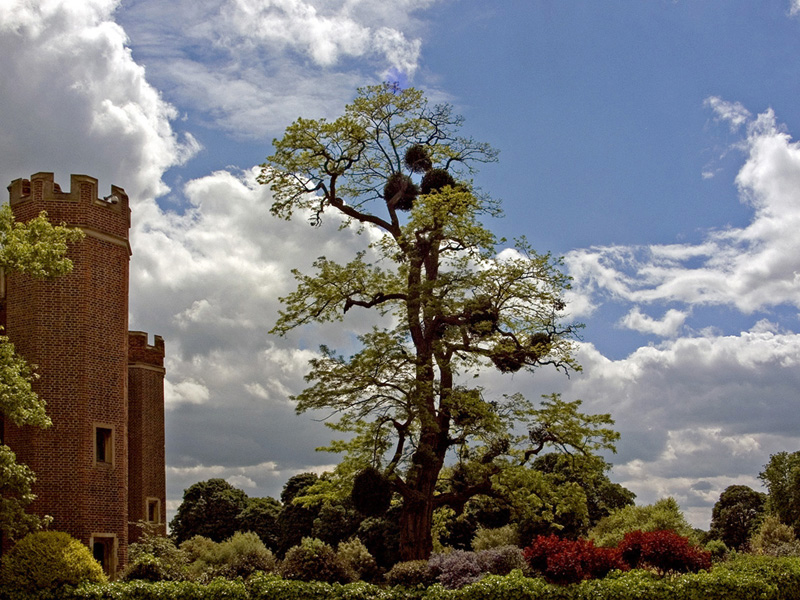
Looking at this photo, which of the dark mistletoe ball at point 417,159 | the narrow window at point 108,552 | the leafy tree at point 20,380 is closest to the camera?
the leafy tree at point 20,380

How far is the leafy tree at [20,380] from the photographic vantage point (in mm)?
21500

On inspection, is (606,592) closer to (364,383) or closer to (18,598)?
(364,383)

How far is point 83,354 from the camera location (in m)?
24.9

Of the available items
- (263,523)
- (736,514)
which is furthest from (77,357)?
(736,514)

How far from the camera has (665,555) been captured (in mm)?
20641

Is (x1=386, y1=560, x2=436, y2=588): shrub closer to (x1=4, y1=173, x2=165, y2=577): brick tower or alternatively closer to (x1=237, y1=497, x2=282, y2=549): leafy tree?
(x1=4, y1=173, x2=165, y2=577): brick tower

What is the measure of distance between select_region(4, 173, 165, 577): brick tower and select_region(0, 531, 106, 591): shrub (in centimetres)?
171

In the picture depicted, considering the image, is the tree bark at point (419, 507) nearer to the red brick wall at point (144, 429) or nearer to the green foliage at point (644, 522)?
the green foliage at point (644, 522)

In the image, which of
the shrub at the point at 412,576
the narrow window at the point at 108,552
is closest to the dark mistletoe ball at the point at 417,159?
the shrub at the point at 412,576

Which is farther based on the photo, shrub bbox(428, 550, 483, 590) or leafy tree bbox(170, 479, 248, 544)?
leafy tree bbox(170, 479, 248, 544)

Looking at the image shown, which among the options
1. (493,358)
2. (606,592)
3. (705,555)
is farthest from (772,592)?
(493,358)

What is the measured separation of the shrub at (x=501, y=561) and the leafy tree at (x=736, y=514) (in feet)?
98.8

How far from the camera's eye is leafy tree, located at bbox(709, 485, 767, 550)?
47781 mm

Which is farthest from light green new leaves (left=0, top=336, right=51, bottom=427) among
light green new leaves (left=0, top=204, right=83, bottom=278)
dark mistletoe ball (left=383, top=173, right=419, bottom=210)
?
dark mistletoe ball (left=383, top=173, right=419, bottom=210)
